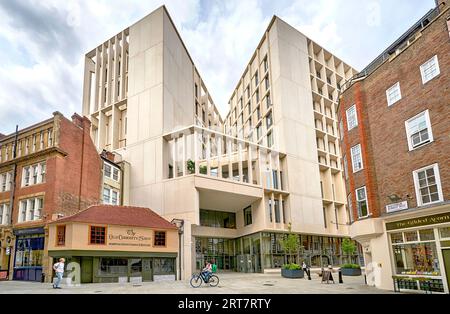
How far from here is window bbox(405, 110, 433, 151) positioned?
16.3 metres

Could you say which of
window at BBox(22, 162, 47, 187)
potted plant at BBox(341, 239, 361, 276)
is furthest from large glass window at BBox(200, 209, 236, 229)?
window at BBox(22, 162, 47, 187)

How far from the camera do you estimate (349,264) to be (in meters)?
34.4

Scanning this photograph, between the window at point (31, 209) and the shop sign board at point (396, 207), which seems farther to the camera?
the window at point (31, 209)

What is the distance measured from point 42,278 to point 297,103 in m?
36.0

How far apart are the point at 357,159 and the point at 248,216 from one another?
24.1 meters

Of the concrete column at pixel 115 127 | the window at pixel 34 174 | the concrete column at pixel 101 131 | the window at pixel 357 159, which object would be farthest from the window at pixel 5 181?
the window at pixel 357 159

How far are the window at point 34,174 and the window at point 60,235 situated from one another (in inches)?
234

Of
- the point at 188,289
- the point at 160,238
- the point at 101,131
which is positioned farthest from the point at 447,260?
the point at 101,131

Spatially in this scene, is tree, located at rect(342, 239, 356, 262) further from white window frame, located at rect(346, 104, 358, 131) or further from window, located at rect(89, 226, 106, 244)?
window, located at rect(89, 226, 106, 244)

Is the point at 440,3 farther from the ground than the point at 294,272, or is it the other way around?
the point at 440,3

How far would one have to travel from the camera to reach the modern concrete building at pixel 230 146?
38.4 m

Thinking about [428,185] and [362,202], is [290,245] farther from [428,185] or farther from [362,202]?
[428,185]

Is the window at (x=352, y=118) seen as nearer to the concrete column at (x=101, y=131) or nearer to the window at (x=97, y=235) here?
the window at (x=97, y=235)

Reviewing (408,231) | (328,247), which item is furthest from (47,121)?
(328,247)
